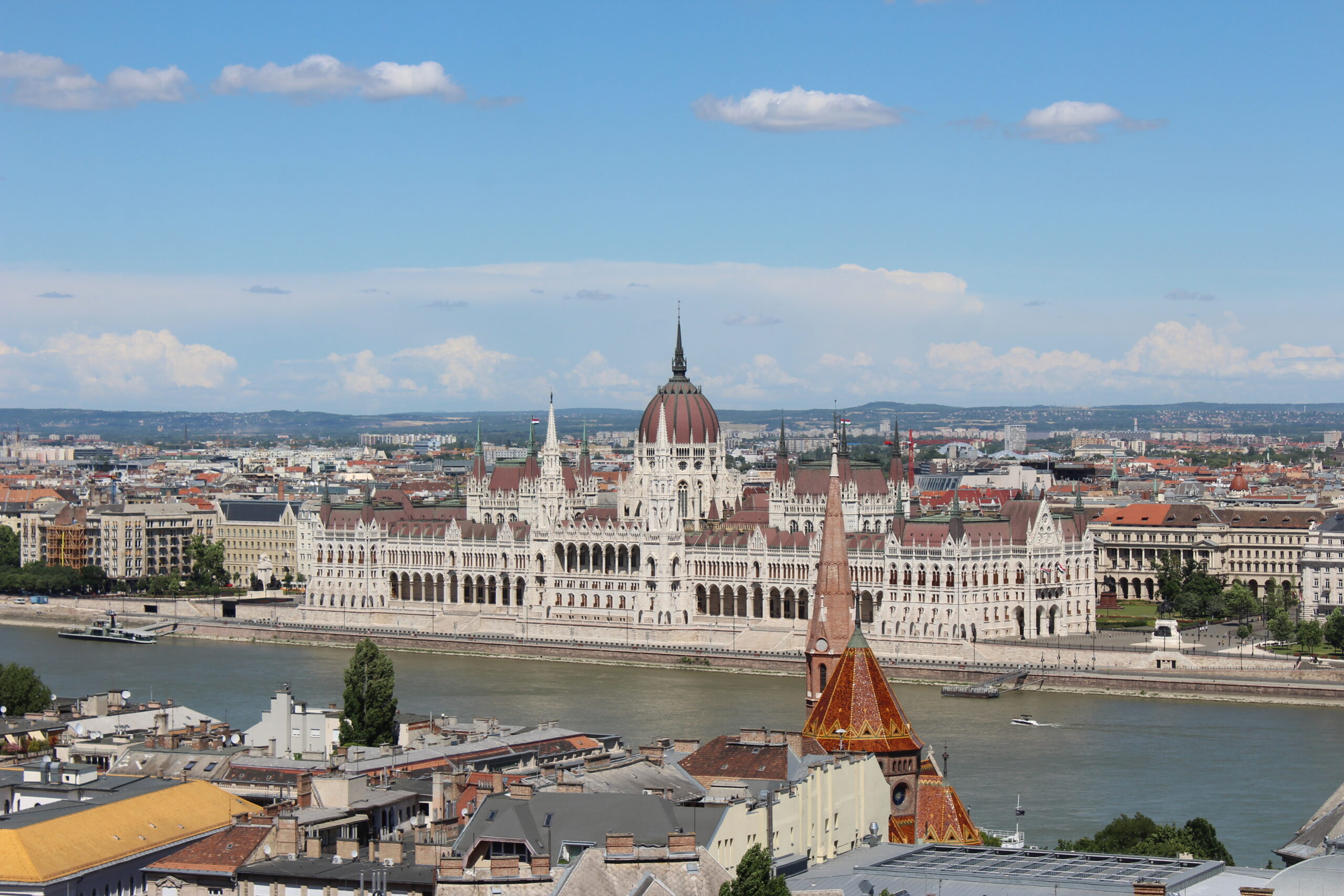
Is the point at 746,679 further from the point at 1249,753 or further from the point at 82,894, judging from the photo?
the point at 82,894

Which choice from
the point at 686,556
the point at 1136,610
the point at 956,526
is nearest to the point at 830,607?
the point at 956,526

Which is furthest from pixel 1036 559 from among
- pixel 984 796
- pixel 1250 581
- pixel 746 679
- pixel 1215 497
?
pixel 1215 497

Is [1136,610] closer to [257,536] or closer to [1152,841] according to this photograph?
[257,536]

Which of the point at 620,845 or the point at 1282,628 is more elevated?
the point at 620,845

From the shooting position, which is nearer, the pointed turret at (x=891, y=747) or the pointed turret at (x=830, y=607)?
the pointed turret at (x=891, y=747)

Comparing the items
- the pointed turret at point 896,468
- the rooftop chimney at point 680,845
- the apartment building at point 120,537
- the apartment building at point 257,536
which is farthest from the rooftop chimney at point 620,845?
the apartment building at point 120,537

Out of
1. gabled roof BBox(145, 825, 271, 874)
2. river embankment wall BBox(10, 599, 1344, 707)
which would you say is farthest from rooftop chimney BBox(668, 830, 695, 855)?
river embankment wall BBox(10, 599, 1344, 707)

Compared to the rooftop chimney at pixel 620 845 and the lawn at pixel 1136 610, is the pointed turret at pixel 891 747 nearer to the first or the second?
the rooftop chimney at pixel 620 845
